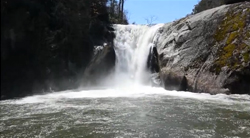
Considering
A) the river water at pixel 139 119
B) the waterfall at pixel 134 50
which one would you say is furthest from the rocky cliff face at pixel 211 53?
the waterfall at pixel 134 50

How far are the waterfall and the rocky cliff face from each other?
7.28ft

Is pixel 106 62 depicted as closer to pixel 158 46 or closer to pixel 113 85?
pixel 113 85

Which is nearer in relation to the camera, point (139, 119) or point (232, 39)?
point (139, 119)

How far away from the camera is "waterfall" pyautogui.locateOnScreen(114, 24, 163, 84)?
55.5 ft

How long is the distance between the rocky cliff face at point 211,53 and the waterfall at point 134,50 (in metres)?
2.22

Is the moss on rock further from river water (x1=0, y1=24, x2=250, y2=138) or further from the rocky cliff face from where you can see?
river water (x1=0, y1=24, x2=250, y2=138)

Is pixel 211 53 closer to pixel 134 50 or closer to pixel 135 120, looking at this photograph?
pixel 135 120

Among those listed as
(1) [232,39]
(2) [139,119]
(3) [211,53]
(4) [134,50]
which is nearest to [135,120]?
(2) [139,119]

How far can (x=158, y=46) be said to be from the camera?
51.7ft

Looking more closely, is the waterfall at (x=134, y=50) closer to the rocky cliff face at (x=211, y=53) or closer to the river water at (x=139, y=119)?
the rocky cliff face at (x=211, y=53)

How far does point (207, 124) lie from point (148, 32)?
40.9ft

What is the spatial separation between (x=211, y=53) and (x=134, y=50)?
6.98 metres

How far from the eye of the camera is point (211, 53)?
1220 cm

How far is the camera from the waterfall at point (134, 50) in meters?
16.9
